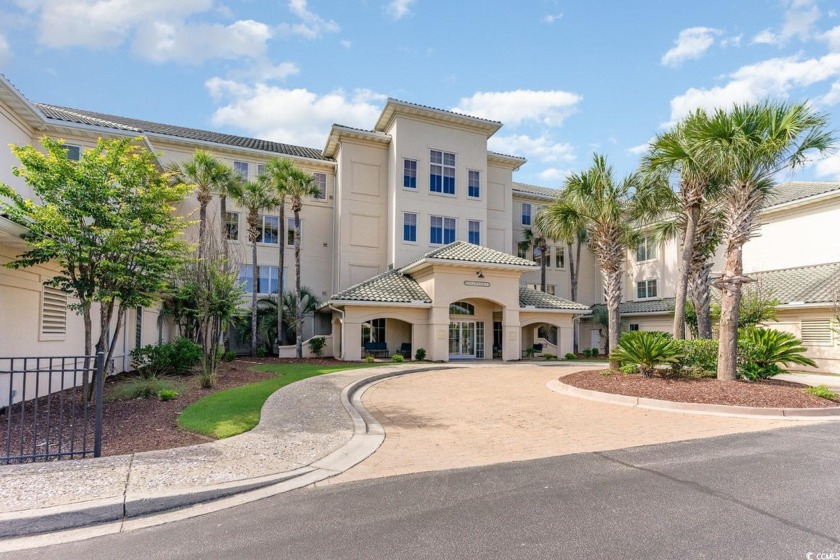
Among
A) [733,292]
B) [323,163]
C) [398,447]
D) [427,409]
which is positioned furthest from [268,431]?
[323,163]

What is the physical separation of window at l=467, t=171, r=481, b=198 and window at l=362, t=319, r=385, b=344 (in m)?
10.0

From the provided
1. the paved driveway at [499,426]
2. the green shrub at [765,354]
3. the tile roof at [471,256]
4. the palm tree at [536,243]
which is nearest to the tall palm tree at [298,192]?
the tile roof at [471,256]

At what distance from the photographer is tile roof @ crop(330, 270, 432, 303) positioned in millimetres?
21906

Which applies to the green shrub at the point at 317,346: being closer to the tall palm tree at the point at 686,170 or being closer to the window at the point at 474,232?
the window at the point at 474,232

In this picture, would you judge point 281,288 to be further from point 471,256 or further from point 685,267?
point 685,267

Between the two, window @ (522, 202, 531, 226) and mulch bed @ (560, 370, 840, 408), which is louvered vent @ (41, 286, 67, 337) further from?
window @ (522, 202, 531, 226)

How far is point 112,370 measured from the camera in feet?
45.6

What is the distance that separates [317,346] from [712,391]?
18.3 metres

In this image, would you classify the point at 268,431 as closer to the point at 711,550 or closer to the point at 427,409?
the point at 427,409

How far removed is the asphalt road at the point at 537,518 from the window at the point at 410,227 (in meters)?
21.6

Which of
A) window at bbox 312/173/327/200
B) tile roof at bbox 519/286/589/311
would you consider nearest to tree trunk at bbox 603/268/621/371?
tile roof at bbox 519/286/589/311

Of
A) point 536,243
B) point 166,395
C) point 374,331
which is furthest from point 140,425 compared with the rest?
point 536,243

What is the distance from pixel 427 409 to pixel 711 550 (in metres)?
7.05

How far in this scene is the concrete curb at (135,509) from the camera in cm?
432
